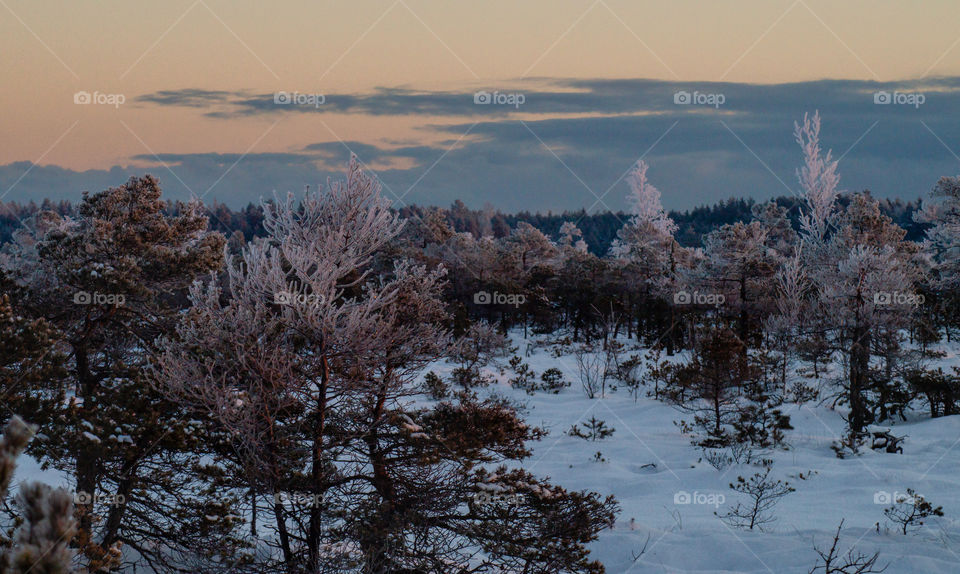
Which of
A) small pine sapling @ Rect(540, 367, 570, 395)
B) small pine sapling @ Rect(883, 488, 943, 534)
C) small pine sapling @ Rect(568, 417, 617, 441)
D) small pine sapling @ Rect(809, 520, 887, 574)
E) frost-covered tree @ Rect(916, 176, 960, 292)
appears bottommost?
small pine sapling @ Rect(809, 520, 887, 574)

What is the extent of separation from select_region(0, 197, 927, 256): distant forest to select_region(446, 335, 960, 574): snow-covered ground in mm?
64528

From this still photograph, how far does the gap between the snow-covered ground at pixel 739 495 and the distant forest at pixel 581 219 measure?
64528 millimetres

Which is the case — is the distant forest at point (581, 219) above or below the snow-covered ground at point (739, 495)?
above

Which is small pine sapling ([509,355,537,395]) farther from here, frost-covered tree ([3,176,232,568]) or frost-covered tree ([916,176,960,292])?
frost-covered tree ([3,176,232,568])

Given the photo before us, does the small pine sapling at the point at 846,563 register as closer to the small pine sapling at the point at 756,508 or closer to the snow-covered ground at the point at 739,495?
the snow-covered ground at the point at 739,495

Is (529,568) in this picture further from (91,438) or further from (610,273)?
(610,273)

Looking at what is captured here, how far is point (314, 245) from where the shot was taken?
8742 mm

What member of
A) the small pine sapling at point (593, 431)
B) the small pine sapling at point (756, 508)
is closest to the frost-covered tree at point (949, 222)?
the small pine sapling at point (593, 431)

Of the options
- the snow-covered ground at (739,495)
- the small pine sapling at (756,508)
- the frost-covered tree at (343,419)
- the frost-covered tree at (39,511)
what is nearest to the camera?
the frost-covered tree at (39,511)

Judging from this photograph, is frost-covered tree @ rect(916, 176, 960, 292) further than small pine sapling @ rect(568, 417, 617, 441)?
Yes

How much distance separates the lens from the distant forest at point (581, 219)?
98.9 meters

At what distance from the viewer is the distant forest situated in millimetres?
98913

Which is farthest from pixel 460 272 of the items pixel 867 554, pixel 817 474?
pixel 867 554

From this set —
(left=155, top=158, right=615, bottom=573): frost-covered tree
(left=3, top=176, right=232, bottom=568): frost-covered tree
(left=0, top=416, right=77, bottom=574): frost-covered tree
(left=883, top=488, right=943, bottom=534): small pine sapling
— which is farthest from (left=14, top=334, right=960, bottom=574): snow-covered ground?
(left=0, top=416, right=77, bottom=574): frost-covered tree
